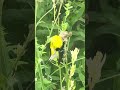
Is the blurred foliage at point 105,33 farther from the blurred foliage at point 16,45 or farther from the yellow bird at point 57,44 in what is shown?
the blurred foliage at point 16,45

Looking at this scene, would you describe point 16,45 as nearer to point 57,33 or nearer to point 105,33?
point 57,33

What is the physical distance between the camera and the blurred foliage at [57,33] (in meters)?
1.25

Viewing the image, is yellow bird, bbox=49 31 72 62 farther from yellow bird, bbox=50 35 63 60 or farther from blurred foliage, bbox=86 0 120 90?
blurred foliage, bbox=86 0 120 90

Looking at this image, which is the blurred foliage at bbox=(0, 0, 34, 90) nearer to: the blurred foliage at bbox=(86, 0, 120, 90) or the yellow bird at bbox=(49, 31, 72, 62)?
the yellow bird at bbox=(49, 31, 72, 62)

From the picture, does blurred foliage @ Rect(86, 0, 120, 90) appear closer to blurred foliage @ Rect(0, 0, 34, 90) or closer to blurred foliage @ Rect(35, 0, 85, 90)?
blurred foliage @ Rect(35, 0, 85, 90)

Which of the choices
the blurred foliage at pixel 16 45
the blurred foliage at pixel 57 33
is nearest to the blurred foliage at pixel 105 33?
the blurred foliage at pixel 57 33

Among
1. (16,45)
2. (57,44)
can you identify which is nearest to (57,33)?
(57,44)

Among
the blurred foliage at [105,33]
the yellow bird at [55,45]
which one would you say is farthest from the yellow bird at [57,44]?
the blurred foliage at [105,33]

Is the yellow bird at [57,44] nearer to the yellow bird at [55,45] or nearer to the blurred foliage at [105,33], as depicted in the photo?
the yellow bird at [55,45]

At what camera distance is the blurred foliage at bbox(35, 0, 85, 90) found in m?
1.25

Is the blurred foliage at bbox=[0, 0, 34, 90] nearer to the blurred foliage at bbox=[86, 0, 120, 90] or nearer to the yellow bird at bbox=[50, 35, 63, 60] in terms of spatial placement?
the yellow bird at bbox=[50, 35, 63, 60]

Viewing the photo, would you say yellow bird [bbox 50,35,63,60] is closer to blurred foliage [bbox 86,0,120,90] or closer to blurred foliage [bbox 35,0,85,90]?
blurred foliage [bbox 35,0,85,90]

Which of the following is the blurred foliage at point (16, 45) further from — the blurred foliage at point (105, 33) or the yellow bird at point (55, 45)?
the blurred foliage at point (105, 33)

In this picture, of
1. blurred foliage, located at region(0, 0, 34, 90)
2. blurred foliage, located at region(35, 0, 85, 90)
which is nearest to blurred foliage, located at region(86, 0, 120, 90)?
blurred foliage, located at region(35, 0, 85, 90)
